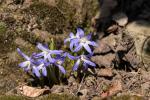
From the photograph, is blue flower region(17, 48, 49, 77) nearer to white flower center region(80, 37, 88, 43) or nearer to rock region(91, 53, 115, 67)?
white flower center region(80, 37, 88, 43)

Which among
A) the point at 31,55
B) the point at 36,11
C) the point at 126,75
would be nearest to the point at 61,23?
the point at 36,11

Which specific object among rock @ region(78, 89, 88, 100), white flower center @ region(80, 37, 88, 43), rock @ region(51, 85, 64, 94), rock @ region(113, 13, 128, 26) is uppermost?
rock @ region(113, 13, 128, 26)

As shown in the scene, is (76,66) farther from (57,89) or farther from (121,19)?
(121,19)

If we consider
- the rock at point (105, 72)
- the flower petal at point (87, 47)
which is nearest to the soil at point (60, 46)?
the rock at point (105, 72)

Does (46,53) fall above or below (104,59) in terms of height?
above

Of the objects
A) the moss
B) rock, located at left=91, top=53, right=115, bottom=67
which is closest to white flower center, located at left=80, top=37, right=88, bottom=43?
rock, located at left=91, top=53, right=115, bottom=67

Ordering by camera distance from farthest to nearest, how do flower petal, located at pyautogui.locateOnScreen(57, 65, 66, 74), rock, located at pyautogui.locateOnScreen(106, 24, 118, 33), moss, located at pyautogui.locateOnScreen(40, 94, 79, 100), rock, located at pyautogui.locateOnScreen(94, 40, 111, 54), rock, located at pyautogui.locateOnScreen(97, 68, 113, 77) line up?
rock, located at pyautogui.locateOnScreen(106, 24, 118, 33) < rock, located at pyautogui.locateOnScreen(94, 40, 111, 54) < rock, located at pyautogui.locateOnScreen(97, 68, 113, 77) < flower petal, located at pyautogui.locateOnScreen(57, 65, 66, 74) < moss, located at pyautogui.locateOnScreen(40, 94, 79, 100)

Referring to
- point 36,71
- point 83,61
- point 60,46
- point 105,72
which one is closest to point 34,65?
point 36,71

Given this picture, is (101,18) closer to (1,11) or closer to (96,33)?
(96,33)
